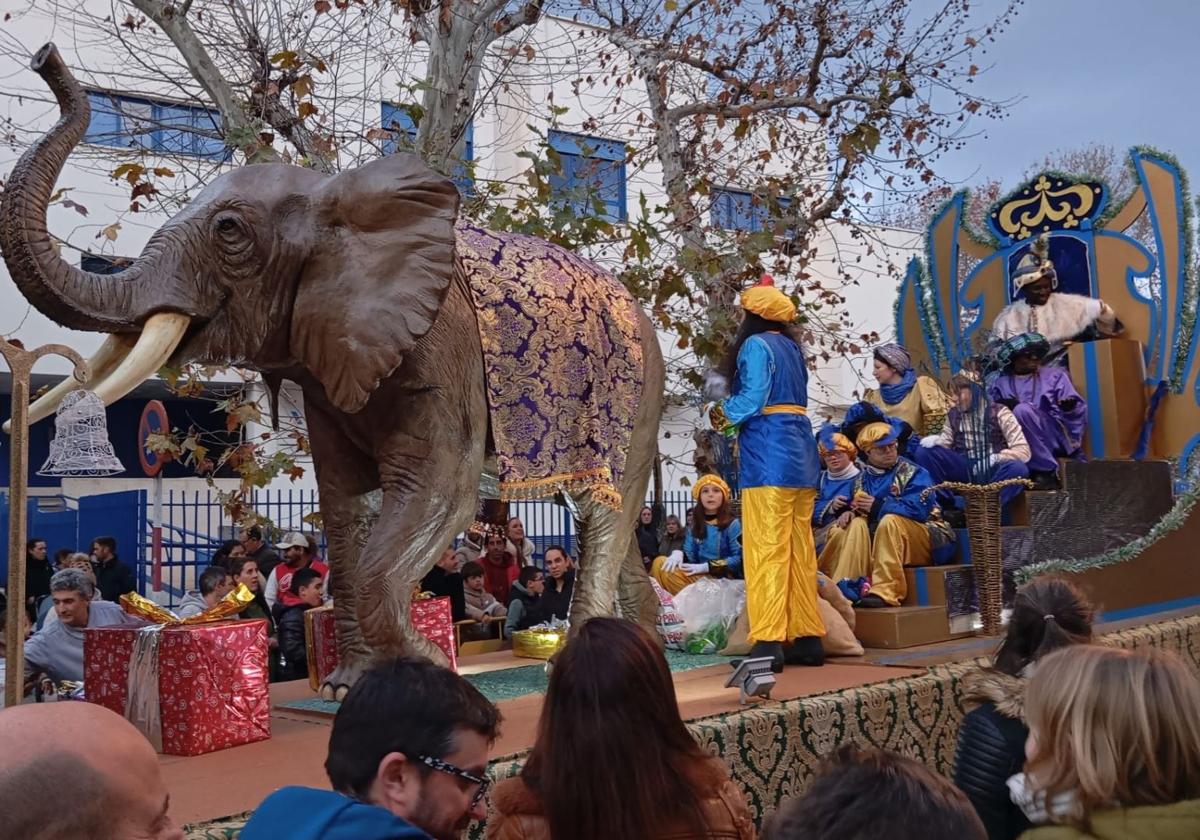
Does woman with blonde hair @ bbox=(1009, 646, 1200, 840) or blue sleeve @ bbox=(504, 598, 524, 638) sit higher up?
woman with blonde hair @ bbox=(1009, 646, 1200, 840)

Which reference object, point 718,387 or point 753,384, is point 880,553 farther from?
point 753,384

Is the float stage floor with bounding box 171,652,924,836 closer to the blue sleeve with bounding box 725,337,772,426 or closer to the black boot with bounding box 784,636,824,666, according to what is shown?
the black boot with bounding box 784,636,824,666

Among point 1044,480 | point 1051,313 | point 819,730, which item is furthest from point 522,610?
point 1051,313

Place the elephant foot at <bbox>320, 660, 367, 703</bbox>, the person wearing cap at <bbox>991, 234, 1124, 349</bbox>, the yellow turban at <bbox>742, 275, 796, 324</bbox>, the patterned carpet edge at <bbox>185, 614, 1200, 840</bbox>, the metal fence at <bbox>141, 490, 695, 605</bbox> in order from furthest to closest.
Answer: the metal fence at <bbox>141, 490, 695, 605</bbox>
the person wearing cap at <bbox>991, 234, 1124, 349</bbox>
the yellow turban at <bbox>742, 275, 796, 324</bbox>
the elephant foot at <bbox>320, 660, 367, 703</bbox>
the patterned carpet edge at <bbox>185, 614, 1200, 840</bbox>

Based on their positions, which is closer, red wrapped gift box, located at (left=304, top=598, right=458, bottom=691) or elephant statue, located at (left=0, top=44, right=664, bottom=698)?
elephant statue, located at (left=0, top=44, right=664, bottom=698)

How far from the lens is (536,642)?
5.71 meters

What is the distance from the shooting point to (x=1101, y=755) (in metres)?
1.88

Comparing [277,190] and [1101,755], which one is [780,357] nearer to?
[277,190]

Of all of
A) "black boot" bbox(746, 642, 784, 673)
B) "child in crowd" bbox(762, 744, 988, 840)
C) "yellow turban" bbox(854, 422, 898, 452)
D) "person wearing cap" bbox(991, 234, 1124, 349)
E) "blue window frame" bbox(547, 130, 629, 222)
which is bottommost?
"black boot" bbox(746, 642, 784, 673)

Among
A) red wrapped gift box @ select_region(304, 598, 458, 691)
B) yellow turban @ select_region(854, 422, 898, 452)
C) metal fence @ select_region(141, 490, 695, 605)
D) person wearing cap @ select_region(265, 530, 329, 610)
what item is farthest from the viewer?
metal fence @ select_region(141, 490, 695, 605)

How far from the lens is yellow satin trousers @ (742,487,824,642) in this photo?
197 inches

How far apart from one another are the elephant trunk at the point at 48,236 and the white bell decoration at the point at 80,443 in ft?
1.13

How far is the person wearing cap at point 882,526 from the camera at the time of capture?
6.18 metres

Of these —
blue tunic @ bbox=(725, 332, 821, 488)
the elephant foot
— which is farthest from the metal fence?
the elephant foot
